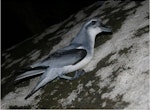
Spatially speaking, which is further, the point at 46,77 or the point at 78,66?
the point at 78,66

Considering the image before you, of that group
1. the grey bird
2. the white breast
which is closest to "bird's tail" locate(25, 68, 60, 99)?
the grey bird

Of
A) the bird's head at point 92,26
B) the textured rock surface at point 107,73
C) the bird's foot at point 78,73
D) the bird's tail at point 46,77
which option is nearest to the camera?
the textured rock surface at point 107,73

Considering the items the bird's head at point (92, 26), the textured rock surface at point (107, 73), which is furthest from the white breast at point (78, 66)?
the bird's head at point (92, 26)

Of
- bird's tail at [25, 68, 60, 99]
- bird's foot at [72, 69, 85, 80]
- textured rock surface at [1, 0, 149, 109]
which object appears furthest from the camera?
bird's foot at [72, 69, 85, 80]

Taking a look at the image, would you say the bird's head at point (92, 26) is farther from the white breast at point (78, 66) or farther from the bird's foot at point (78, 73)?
the bird's foot at point (78, 73)

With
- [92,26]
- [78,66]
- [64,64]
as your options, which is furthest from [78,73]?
[92,26]

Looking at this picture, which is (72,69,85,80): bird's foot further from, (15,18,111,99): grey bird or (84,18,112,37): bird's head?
(84,18,112,37): bird's head

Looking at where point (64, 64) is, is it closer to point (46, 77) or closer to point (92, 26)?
point (46, 77)
